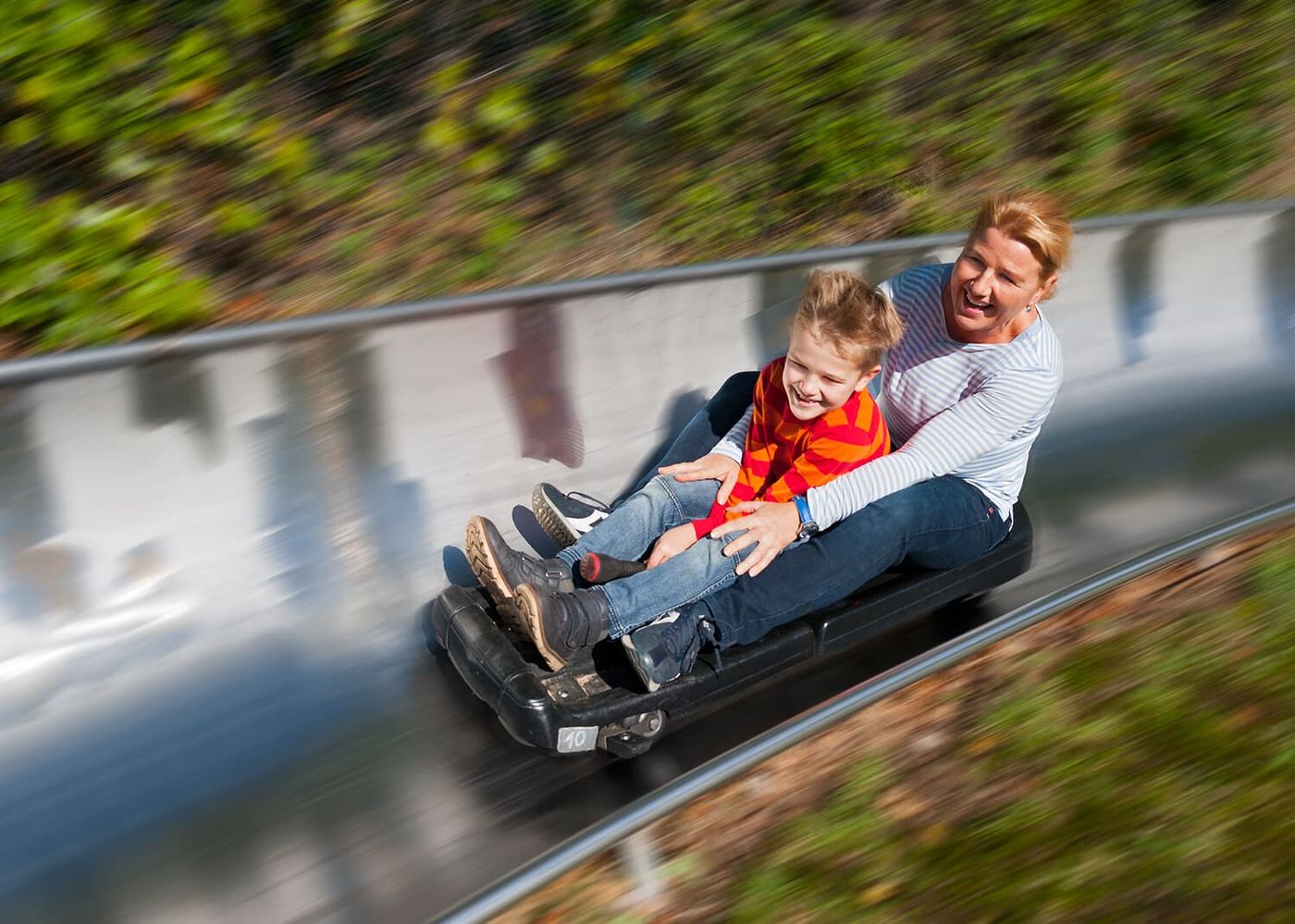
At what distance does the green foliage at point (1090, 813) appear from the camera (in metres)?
2.43

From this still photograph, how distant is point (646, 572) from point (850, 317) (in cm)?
71

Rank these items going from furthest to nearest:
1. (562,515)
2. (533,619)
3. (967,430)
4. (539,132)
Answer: (539,132) < (562,515) < (967,430) < (533,619)

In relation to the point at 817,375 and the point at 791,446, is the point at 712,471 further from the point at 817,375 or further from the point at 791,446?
the point at 817,375

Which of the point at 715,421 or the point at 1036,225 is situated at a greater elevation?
the point at 1036,225

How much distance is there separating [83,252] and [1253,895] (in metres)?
3.33

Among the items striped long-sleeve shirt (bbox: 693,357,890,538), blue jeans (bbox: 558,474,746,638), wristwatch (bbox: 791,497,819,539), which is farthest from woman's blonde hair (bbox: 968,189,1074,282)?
blue jeans (bbox: 558,474,746,638)

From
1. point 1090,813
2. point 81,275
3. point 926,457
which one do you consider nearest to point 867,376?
point 926,457

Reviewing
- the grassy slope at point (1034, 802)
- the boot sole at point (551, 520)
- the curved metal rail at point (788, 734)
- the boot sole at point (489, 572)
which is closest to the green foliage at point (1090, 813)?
the grassy slope at point (1034, 802)

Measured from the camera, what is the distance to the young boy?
256 cm

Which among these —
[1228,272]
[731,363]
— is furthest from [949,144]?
[731,363]

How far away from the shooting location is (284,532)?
9.77 feet

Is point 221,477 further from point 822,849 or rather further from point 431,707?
point 822,849

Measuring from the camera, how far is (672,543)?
275 cm

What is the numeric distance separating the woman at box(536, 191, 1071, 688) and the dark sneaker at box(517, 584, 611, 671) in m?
0.11
